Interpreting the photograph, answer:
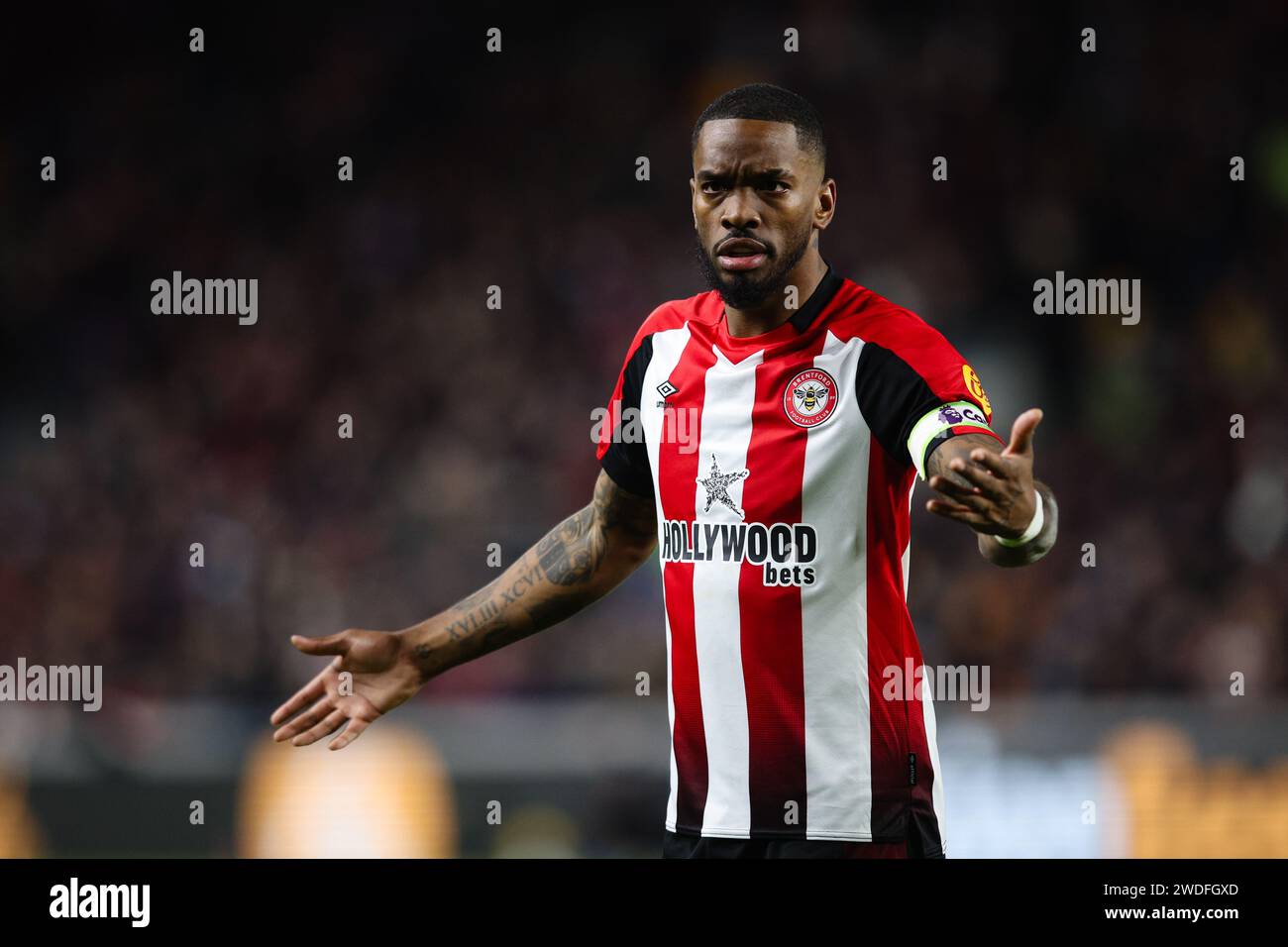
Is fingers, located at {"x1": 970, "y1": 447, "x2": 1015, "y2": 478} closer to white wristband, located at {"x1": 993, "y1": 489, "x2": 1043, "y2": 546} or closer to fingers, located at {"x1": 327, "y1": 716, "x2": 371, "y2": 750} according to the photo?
white wristband, located at {"x1": 993, "y1": 489, "x2": 1043, "y2": 546}

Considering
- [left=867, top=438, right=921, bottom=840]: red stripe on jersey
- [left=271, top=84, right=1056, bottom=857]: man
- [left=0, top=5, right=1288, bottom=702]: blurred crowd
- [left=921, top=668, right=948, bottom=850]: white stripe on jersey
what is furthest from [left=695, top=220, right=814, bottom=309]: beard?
[left=0, top=5, right=1288, bottom=702]: blurred crowd

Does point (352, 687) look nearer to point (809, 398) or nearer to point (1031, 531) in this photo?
point (809, 398)

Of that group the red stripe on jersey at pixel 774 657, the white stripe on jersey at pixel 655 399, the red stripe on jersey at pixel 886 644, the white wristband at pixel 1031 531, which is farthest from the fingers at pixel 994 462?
the white stripe on jersey at pixel 655 399

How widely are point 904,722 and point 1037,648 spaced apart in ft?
18.8

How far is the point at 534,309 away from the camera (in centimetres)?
Answer: 1096

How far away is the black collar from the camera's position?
11.5ft

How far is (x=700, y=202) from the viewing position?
354 centimetres

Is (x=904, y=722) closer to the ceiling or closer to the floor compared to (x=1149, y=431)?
closer to the floor

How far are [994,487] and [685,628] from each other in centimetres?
90

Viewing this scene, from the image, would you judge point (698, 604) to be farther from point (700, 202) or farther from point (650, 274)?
point (650, 274)

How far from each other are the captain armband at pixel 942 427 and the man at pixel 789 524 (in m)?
0.01

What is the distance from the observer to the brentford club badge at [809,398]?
3.38 meters

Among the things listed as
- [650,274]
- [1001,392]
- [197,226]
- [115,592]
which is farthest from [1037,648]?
[197,226]
